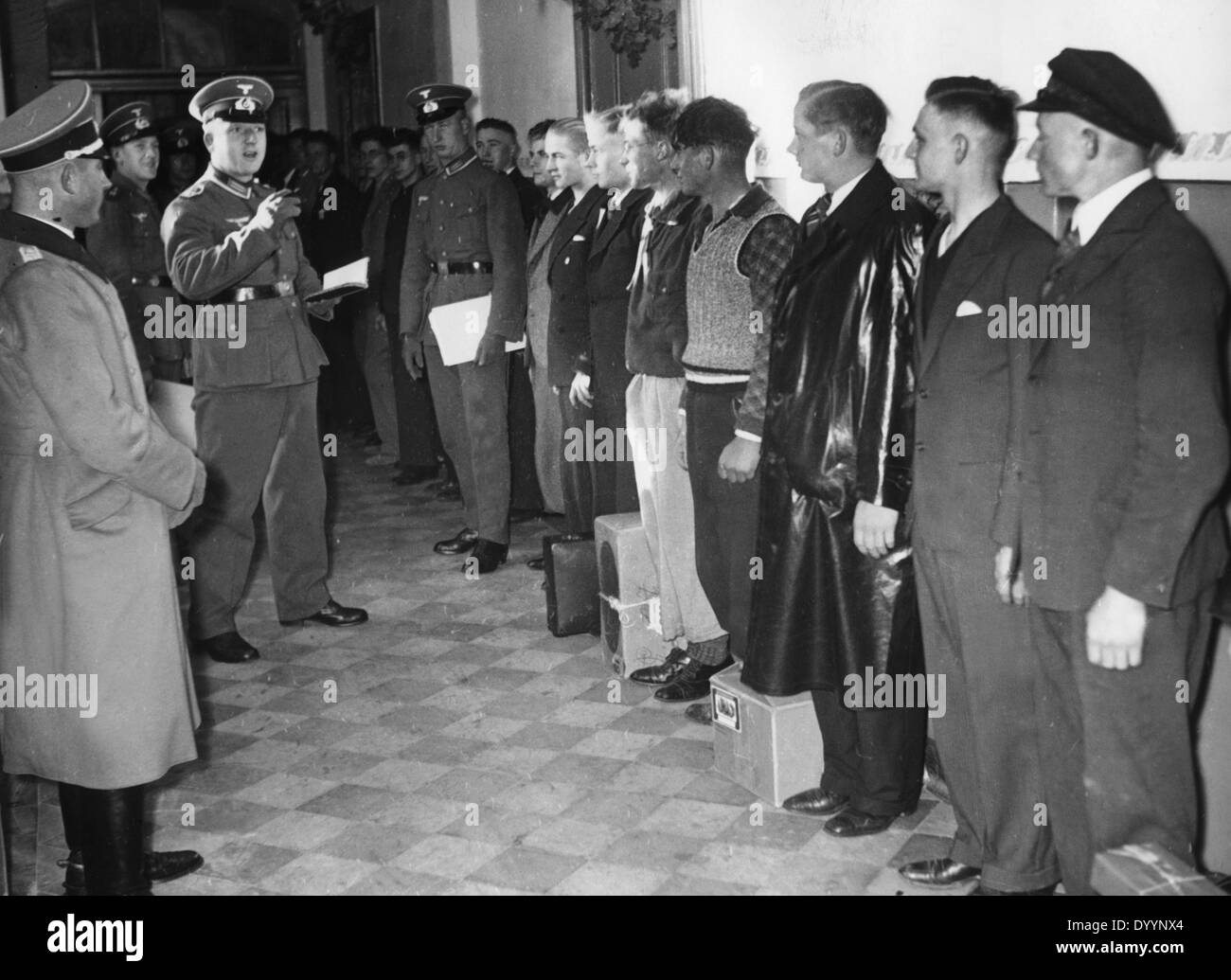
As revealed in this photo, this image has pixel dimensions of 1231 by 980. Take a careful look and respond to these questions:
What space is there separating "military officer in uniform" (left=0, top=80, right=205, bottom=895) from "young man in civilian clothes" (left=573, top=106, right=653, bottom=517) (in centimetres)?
191

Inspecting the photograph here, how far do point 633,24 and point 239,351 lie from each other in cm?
263

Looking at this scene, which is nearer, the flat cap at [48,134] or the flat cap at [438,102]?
the flat cap at [48,134]

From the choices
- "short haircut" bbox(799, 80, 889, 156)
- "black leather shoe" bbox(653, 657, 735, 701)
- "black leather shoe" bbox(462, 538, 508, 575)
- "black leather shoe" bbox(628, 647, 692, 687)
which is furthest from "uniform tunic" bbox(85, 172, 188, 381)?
"short haircut" bbox(799, 80, 889, 156)

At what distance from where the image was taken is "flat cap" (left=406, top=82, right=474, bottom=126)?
17.7 ft

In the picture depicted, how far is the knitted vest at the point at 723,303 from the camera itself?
343cm

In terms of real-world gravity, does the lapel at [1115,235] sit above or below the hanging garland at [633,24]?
below

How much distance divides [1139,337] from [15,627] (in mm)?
2143

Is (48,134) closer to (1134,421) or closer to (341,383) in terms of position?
(1134,421)

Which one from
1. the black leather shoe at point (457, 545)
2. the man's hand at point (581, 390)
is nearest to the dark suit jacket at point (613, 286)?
the man's hand at point (581, 390)

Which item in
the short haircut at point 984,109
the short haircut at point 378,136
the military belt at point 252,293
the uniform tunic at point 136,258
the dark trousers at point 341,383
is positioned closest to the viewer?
the short haircut at point 984,109

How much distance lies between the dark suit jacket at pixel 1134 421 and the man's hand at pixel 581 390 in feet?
7.95

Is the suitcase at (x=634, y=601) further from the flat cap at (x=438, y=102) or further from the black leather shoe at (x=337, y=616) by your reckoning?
the flat cap at (x=438, y=102)

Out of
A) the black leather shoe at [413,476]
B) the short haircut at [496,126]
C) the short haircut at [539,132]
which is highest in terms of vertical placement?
the short haircut at [496,126]

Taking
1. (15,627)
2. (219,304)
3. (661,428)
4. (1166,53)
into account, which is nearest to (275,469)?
(219,304)
